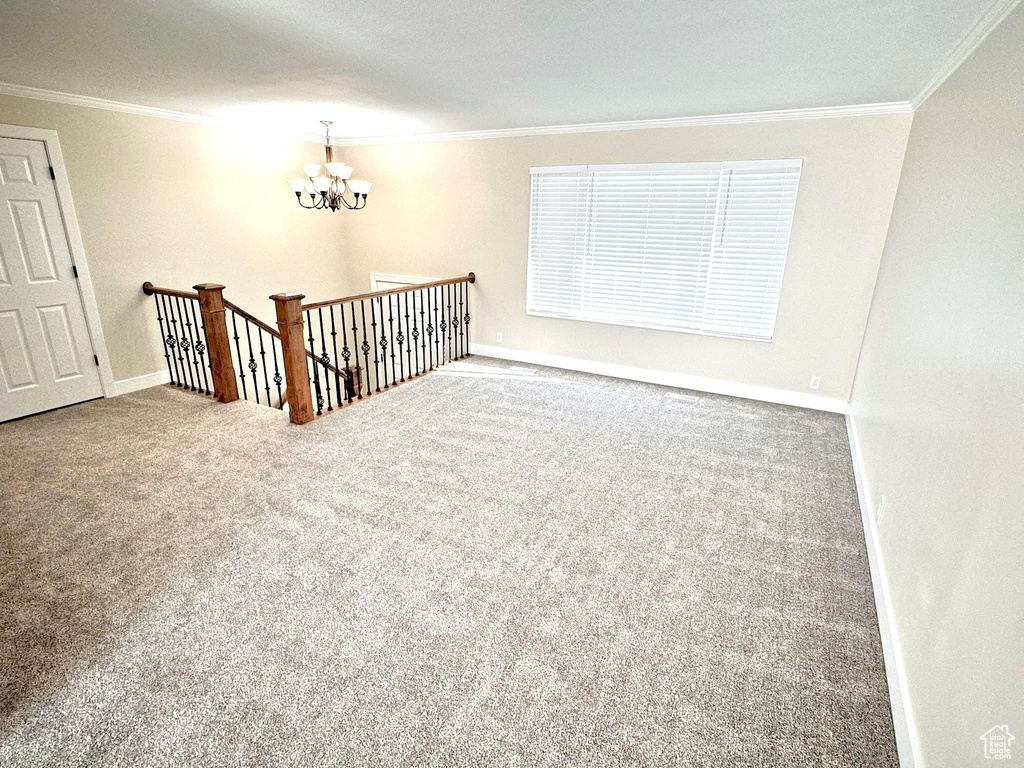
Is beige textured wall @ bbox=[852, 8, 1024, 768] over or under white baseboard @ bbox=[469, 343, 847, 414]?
over

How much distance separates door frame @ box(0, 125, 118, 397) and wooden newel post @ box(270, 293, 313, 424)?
5.59ft

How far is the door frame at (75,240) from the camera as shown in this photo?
11.5 ft

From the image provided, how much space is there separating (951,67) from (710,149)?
5.51 ft

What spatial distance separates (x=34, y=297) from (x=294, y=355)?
6.79ft

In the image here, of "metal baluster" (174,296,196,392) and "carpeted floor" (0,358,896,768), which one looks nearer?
"carpeted floor" (0,358,896,768)

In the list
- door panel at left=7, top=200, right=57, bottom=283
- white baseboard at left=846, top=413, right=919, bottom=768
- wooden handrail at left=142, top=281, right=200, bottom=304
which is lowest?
white baseboard at left=846, top=413, right=919, bottom=768

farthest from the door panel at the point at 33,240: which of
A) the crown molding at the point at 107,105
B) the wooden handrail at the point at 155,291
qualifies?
the crown molding at the point at 107,105

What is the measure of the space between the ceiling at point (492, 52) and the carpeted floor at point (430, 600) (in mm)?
2344

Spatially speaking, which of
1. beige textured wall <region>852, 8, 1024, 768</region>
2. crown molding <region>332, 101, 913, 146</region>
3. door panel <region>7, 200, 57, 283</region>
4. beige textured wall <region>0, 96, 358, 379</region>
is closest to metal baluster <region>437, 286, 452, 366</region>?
crown molding <region>332, 101, 913, 146</region>

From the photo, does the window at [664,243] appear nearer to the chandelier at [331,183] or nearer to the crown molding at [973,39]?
the crown molding at [973,39]

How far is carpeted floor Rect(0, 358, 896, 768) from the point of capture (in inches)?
59.3

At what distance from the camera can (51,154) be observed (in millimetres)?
3584

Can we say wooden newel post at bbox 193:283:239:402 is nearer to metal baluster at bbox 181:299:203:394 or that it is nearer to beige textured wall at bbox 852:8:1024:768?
metal baluster at bbox 181:299:203:394

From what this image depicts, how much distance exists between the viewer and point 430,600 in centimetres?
203
